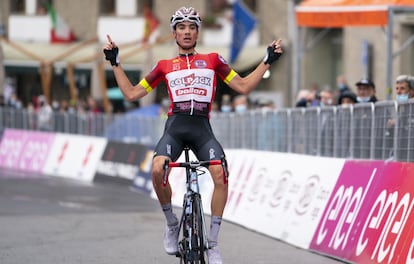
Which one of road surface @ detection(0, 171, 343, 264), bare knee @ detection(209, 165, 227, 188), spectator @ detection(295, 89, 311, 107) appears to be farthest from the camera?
spectator @ detection(295, 89, 311, 107)

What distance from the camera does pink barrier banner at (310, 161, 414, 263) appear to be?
10781 mm

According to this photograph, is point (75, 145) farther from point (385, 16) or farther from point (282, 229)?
point (282, 229)

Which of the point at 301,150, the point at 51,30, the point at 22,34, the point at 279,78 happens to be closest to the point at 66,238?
the point at 301,150

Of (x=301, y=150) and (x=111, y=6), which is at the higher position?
(x=111, y=6)

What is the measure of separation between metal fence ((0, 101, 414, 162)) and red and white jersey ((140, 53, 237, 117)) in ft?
7.37

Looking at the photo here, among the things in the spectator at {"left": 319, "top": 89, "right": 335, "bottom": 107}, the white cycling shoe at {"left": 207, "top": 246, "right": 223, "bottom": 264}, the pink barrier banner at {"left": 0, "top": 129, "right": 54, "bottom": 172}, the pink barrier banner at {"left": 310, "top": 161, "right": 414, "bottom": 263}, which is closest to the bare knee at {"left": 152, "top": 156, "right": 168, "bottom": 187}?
the white cycling shoe at {"left": 207, "top": 246, "right": 223, "bottom": 264}

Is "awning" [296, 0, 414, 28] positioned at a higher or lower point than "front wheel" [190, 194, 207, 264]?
higher

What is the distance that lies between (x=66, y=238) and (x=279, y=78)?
28.9 m

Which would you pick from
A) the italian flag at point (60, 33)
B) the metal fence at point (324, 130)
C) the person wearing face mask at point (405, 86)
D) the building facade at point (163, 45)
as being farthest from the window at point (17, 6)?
the person wearing face mask at point (405, 86)

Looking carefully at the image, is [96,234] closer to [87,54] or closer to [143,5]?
[87,54]

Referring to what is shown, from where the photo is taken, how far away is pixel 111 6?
49281 millimetres

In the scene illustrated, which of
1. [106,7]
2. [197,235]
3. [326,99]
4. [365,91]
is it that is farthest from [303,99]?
[106,7]

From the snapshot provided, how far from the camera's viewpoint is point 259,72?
1043 cm

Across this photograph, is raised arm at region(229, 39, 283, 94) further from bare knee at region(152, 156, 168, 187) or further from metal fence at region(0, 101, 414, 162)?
metal fence at region(0, 101, 414, 162)
